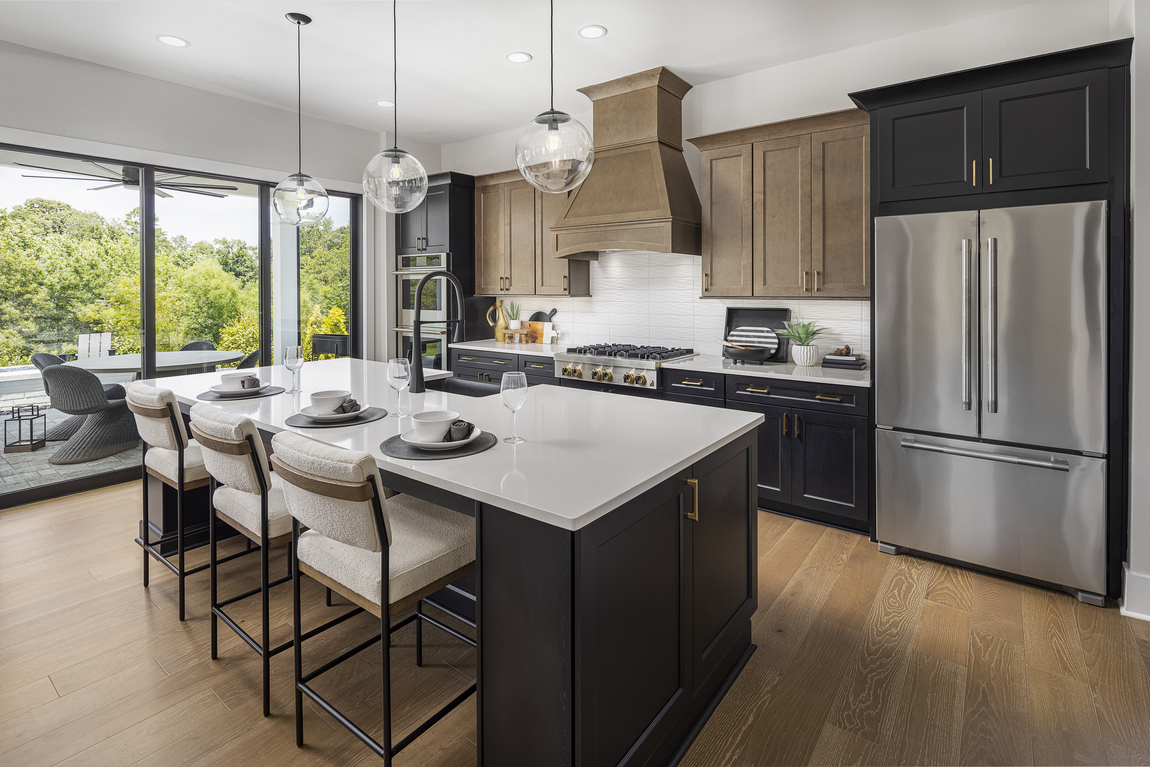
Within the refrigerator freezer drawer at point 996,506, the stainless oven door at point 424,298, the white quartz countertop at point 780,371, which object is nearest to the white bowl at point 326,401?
the white quartz countertop at point 780,371

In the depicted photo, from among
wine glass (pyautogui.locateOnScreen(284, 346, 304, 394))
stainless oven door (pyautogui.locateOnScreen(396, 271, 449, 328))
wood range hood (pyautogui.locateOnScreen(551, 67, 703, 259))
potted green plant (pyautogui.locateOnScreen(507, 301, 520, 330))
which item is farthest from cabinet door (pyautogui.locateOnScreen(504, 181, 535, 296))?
wine glass (pyautogui.locateOnScreen(284, 346, 304, 394))

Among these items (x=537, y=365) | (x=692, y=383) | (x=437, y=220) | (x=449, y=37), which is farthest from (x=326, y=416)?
(x=437, y=220)

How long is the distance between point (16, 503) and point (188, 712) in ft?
9.75

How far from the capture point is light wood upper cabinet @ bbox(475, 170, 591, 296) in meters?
4.95

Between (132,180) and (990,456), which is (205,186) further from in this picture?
(990,456)

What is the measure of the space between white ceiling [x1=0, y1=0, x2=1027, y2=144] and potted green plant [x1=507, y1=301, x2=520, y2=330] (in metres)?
1.79

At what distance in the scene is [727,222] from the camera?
401 centimetres

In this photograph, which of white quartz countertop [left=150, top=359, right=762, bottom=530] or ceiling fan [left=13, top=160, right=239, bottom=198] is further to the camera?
ceiling fan [left=13, top=160, right=239, bottom=198]

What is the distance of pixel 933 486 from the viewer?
296 cm

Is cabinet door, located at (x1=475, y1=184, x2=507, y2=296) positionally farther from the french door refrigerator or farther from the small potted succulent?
the french door refrigerator

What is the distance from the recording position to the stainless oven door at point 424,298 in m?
5.46

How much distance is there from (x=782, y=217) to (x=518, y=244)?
2320 millimetres

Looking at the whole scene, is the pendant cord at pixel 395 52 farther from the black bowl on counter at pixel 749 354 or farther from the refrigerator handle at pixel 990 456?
the refrigerator handle at pixel 990 456

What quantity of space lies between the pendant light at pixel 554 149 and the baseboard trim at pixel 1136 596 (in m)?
2.80
